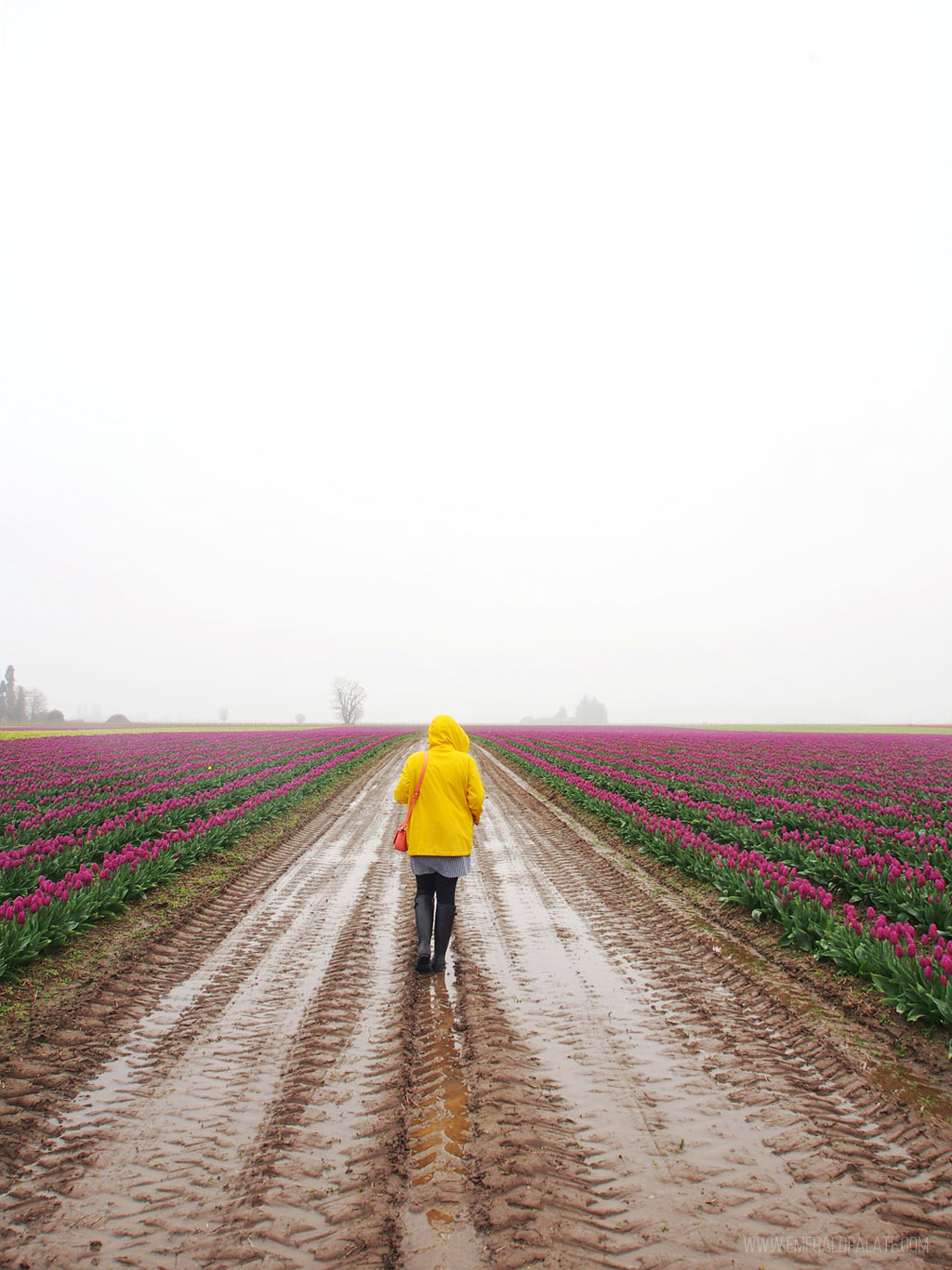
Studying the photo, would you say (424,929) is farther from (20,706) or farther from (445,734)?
(20,706)

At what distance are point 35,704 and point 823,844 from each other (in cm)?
13108

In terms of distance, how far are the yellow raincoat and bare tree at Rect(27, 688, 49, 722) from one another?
12213 centimetres

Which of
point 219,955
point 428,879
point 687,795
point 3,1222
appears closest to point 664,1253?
point 3,1222

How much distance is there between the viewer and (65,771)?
20.0 m

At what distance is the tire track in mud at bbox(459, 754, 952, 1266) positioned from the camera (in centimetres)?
273

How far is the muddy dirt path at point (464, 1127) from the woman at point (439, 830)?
17.4 inches

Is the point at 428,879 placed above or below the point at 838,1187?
above

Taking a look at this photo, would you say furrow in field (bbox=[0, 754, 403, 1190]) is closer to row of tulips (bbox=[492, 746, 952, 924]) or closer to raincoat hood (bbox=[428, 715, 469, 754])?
raincoat hood (bbox=[428, 715, 469, 754])

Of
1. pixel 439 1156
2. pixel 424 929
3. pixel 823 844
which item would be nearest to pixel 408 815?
pixel 424 929

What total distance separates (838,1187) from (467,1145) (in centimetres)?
178

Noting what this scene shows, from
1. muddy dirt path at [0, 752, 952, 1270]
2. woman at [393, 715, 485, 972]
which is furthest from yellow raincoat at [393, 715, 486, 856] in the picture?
muddy dirt path at [0, 752, 952, 1270]

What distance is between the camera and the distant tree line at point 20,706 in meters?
101

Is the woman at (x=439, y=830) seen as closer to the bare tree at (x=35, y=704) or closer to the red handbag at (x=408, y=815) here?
the red handbag at (x=408, y=815)

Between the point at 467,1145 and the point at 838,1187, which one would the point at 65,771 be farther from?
the point at 838,1187
